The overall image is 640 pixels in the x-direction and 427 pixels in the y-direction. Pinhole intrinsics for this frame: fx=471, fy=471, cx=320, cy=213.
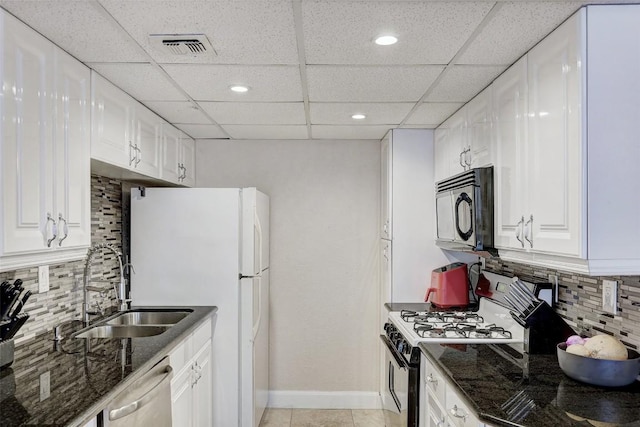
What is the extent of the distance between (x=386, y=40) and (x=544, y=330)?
1415mm

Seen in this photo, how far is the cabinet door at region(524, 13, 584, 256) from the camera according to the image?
1.58 metres

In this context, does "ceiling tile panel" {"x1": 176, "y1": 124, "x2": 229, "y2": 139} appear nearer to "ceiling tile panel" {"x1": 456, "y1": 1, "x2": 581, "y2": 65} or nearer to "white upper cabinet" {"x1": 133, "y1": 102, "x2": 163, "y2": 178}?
"white upper cabinet" {"x1": 133, "y1": 102, "x2": 163, "y2": 178}

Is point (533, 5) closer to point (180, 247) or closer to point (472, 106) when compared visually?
point (472, 106)

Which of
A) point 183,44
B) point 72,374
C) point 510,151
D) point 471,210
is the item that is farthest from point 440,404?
point 183,44

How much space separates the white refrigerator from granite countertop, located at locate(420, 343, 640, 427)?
4.85 ft

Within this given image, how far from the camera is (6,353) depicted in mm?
1816

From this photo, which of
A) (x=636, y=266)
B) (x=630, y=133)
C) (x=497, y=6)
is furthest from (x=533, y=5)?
(x=636, y=266)

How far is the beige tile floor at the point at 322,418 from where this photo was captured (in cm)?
364

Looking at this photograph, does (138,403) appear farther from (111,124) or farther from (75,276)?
(111,124)

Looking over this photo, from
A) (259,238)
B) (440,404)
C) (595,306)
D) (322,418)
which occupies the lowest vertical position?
(322,418)

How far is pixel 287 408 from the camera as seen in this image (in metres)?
3.95

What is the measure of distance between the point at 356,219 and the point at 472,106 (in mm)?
1632

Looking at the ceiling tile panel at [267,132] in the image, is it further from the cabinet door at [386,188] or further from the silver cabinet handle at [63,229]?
the silver cabinet handle at [63,229]

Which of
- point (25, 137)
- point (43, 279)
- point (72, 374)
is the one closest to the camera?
point (25, 137)
